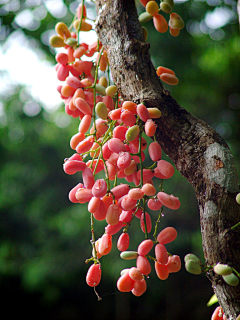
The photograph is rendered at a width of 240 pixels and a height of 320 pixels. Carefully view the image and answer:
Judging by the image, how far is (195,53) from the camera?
7.09 ft

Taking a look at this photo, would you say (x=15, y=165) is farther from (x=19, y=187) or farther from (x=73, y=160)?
(x=73, y=160)

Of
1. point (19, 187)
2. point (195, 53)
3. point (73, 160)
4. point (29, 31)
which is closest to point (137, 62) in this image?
point (73, 160)

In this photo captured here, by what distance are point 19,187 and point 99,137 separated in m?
2.26

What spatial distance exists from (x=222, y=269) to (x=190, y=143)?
0.15 meters

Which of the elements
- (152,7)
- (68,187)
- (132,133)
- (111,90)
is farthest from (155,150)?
(68,187)

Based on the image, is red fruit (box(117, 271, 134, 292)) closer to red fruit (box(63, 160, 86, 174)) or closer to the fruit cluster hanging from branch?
the fruit cluster hanging from branch

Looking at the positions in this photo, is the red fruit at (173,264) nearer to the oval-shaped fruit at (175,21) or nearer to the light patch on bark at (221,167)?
the light patch on bark at (221,167)

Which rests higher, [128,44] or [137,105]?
[128,44]

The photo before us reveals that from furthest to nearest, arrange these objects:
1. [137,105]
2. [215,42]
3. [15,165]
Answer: [15,165]
[215,42]
[137,105]

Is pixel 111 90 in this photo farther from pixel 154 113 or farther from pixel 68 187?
pixel 68 187

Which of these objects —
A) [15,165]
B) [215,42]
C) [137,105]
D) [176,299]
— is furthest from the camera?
[15,165]

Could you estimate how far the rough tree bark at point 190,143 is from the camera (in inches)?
12.3

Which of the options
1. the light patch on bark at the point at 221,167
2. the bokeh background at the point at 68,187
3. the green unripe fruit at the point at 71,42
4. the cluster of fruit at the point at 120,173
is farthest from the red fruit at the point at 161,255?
the bokeh background at the point at 68,187

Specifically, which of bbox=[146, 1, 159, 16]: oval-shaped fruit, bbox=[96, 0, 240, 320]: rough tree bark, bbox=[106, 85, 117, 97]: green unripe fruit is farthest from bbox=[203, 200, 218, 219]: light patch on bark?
bbox=[146, 1, 159, 16]: oval-shaped fruit
